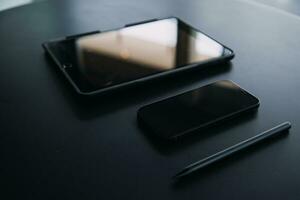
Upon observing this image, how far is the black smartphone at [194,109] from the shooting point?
1.39 ft

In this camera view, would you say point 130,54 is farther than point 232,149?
Yes

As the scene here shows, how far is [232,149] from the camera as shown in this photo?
41 centimetres

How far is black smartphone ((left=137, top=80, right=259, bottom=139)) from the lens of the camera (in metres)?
0.42

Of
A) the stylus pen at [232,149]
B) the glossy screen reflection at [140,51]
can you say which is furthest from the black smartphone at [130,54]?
the stylus pen at [232,149]

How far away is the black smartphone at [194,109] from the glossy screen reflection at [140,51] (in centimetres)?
7

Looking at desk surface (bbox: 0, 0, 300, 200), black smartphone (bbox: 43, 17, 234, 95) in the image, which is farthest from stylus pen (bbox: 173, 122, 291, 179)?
black smartphone (bbox: 43, 17, 234, 95)

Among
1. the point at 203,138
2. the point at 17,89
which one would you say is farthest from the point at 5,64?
the point at 203,138

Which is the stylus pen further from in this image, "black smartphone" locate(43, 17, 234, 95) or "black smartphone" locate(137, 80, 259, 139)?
"black smartphone" locate(43, 17, 234, 95)

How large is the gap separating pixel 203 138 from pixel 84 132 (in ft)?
0.46

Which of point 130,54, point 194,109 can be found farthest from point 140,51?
point 194,109

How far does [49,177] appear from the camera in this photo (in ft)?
1.23

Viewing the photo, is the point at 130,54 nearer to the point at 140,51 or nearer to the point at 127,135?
the point at 140,51

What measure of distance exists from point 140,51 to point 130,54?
0.02m

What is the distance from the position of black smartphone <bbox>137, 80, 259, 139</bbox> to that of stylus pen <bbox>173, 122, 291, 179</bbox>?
0.13ft
